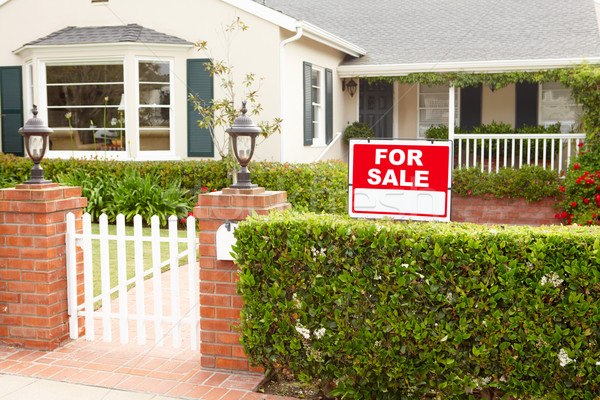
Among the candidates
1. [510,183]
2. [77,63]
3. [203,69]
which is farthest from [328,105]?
[77,63]

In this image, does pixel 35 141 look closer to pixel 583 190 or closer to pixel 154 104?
pixel 154 104

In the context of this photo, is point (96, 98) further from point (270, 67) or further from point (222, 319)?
point (222, 319)

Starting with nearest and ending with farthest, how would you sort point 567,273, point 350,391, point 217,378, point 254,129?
point 567,273 < point 350,391 < point 217,378 < point 254,129

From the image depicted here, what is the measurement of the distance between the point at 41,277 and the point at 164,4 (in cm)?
841

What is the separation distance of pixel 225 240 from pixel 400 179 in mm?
1267

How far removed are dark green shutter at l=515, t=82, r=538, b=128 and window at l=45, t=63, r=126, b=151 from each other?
910 centimetres

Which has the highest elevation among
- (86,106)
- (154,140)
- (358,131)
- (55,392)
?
(86,106)

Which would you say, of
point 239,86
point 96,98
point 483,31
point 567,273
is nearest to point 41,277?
point 567,273

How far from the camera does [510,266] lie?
3.42 metres

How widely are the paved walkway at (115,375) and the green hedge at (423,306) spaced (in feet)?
1.34

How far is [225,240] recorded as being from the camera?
421 centimetres

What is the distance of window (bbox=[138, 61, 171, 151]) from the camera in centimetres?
1183

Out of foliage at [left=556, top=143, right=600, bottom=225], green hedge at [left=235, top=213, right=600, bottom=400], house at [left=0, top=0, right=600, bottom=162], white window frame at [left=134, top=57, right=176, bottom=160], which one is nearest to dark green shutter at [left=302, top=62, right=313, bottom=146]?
house at [left=0, top=0, right=600, bottom=162]

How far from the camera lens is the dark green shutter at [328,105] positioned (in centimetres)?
1340
